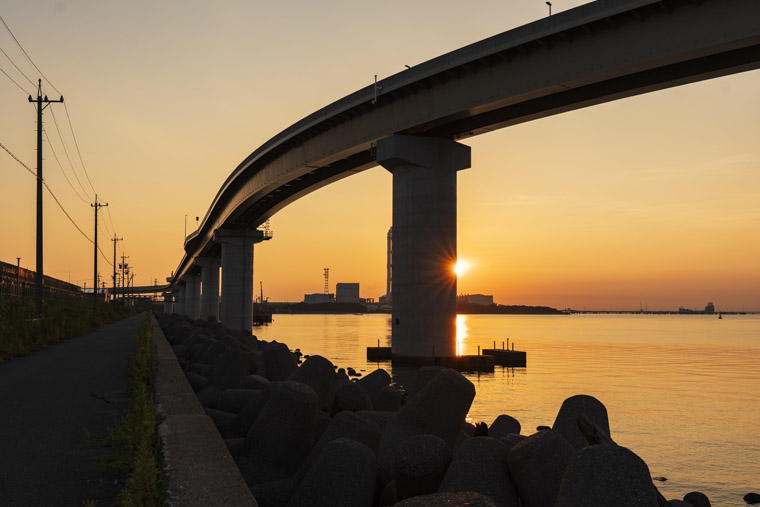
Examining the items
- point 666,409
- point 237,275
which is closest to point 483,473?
point 666,409

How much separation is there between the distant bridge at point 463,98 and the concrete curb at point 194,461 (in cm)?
1953

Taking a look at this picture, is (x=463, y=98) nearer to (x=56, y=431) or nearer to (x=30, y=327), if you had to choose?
(x=30, y=327)

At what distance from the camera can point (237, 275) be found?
58.9 metres

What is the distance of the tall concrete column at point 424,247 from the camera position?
2912cm

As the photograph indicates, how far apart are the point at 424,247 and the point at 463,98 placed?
21.9 feet

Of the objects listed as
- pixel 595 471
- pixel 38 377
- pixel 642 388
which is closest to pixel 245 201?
pixel 642 388

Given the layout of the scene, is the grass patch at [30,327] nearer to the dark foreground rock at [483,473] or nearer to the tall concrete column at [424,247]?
the tall concrete column at [424,247]

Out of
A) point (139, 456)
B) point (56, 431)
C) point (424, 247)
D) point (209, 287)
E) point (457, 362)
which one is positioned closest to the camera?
point (139, 456)

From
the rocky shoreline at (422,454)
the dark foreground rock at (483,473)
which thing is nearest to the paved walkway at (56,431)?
the rocky shoreline at (422,454)

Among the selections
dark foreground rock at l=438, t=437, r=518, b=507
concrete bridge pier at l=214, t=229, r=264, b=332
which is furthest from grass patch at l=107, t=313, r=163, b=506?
concrete bridge pier at l=214, t=229, r=264, b=332

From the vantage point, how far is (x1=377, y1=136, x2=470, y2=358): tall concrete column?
29125 millimetres

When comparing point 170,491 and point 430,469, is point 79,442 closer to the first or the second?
point 170,491

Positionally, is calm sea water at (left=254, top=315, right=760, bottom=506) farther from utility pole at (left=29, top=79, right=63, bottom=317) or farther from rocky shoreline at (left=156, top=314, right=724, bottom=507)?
utility pole at (left=29, top=79, right=63, bottom=317)

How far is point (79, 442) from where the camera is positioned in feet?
24.7
